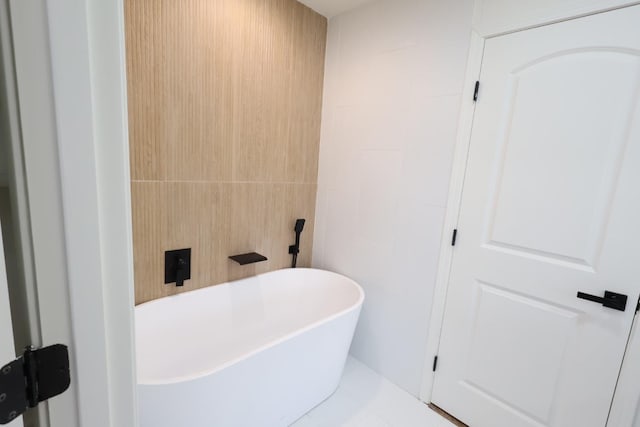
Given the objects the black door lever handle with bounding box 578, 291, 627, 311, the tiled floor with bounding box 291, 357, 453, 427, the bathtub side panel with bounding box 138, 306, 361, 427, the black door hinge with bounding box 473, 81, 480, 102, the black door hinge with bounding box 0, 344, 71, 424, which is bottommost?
the tiled floor with bounding box 291, 357, 453, 427

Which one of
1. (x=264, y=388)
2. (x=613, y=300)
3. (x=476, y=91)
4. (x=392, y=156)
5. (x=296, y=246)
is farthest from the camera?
(x=296, y=246)

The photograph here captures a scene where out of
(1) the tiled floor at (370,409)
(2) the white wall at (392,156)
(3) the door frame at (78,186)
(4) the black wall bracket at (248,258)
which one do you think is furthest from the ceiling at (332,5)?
(1) the tiled floor at (370,409)

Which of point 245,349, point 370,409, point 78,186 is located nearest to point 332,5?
point 78,186

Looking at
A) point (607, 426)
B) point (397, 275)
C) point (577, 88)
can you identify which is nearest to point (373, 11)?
point (577, 88)

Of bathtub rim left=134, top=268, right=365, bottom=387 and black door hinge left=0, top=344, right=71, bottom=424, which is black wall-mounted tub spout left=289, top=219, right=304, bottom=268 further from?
black door hinge left=0, top=344, right=71, bottom=424

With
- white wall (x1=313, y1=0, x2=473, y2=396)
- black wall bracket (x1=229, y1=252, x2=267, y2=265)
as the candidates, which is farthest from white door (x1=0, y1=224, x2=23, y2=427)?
white wall (x1=313, y1=0, x2=473, y2=396)

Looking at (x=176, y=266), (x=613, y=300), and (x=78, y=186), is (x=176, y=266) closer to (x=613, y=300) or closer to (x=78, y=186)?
(x=78, y=186)

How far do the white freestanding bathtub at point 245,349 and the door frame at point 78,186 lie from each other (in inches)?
27.1

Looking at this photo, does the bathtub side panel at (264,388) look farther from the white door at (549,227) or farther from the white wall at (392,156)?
the white door at (549,227)

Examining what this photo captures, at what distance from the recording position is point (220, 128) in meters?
1.84

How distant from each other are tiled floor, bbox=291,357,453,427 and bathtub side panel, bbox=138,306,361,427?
2.9 inches

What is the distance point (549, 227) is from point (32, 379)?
1.86 metres

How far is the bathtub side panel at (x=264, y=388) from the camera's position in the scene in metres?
1.09

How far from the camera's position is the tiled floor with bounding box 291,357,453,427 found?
1699 mm
